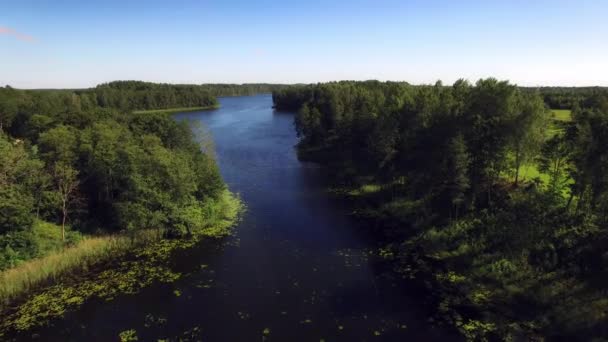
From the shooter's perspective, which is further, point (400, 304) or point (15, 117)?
point (15, 117)

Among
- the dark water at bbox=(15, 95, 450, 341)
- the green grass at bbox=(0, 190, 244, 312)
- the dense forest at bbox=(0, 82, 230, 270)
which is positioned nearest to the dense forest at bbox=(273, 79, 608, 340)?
the dark water at bbox=(15, 95, 450, 341)

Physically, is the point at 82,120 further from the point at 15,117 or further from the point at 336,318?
the point at 336,318

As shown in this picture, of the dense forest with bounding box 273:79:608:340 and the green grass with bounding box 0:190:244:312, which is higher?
the dense forest with bounding box 273:79:608:340

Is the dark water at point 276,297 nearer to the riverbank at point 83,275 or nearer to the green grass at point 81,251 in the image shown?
the riverbank at point 83,275

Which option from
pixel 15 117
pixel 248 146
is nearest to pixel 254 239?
pixel 248 146

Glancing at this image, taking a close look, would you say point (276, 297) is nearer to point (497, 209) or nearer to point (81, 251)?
point (81, 251)

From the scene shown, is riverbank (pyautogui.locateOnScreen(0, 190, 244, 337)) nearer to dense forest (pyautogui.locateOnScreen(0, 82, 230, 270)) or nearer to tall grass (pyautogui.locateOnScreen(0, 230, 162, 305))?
tall grass (pyautogui.locateOnScreen(0, 230, 162, 305))

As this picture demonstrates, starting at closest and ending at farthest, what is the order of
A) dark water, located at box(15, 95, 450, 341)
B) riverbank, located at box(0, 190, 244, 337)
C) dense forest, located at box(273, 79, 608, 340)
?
dark water, located at box(15, 95, 450, 341)
dense forest, located at box(273, 79, 608, 340)
riverbank, located at box(0, 190, 244, 337)
